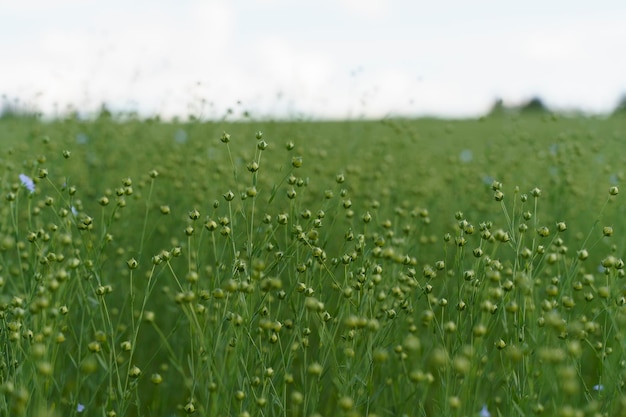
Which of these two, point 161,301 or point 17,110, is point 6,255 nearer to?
point 161,301

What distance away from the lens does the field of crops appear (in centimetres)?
148

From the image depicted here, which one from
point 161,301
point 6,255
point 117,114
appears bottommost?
point 161,301

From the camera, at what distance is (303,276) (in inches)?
78.3

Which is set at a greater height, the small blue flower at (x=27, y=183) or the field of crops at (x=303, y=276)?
the small blue flower at (x=27, y=183)

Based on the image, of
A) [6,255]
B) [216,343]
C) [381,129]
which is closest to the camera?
[216,343]

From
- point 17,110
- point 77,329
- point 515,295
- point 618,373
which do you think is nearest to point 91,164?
point 17,110

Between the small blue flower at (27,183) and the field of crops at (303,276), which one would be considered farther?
the small blue flower at (27,183)

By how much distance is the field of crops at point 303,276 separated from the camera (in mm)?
1477

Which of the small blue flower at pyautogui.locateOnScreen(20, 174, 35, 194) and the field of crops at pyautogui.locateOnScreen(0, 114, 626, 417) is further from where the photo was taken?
the small blue flower at pyautogui.locateOnScreen(20, 174, 35, 194)

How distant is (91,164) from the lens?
12.4 ft

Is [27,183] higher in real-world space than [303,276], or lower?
higher

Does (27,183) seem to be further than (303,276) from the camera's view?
Yes

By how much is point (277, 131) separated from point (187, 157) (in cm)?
105

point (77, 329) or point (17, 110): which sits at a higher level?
point (17, 110)
